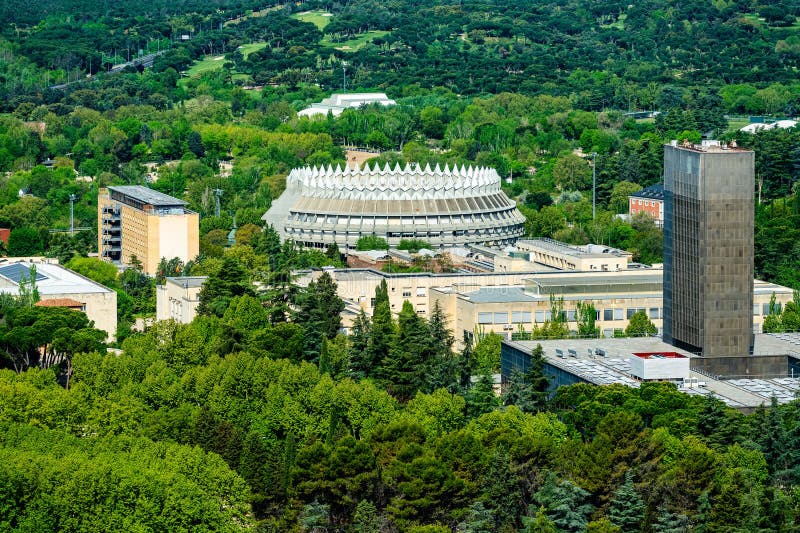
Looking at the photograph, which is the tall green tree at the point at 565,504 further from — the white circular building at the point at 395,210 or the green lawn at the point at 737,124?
the green lawn at the point at 737,124

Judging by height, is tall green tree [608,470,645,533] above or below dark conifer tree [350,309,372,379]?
below

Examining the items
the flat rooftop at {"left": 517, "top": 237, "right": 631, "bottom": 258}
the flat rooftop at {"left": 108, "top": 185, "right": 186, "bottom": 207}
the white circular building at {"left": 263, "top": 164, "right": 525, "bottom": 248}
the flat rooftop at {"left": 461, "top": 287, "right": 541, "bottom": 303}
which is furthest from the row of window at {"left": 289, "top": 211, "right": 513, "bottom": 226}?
the flat rooftop at {"left": 461, "top": 287, "right": 541, "bottom": 303}

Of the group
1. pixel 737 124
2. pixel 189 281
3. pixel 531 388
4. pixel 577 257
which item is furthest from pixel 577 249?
pixel 737 124

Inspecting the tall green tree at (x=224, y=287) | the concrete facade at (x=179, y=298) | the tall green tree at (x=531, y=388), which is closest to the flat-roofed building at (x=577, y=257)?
the concrete facade at (x=179, y=298)

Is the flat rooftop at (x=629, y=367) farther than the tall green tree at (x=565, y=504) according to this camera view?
Yes

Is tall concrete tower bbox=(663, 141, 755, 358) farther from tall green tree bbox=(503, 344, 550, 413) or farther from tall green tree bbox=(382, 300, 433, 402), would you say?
tall green tree bbox=(382, 300, 433, 402)

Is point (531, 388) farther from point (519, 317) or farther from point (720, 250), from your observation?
point (519, 317)

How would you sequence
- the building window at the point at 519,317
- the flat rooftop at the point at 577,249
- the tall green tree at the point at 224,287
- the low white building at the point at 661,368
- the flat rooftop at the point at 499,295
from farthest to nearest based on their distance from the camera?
the flat rooftop at the point at 577,249 < the tall green tree at the point at 224,287 < the flat rooftop at the point at 499,295 < the building window at the point at 519,317 < the low white building at the point at 661,368
